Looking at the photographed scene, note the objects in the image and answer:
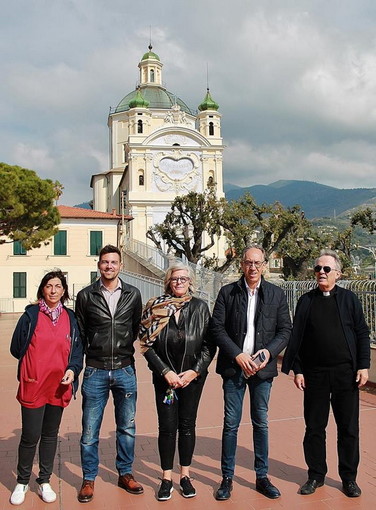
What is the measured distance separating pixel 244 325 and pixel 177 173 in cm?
4856

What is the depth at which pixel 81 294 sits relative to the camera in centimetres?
416

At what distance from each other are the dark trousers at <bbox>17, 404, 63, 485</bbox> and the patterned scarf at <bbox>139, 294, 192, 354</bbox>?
3.04 feet

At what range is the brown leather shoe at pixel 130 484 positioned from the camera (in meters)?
4.09

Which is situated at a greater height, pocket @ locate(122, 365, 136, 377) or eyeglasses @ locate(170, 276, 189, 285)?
eyeglasses @ locate(170, 276, 189, 285)

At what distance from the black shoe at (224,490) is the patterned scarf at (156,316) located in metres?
1.23

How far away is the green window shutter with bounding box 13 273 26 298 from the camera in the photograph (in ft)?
118

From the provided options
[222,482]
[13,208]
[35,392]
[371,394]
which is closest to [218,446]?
[222,482]

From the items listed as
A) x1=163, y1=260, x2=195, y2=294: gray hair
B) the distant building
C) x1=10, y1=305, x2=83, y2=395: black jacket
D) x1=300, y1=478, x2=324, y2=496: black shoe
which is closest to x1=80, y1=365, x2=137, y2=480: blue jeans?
x1=10, y1=305, x2=83, y2=395: black jacket

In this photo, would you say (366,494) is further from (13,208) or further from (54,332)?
(13,208)

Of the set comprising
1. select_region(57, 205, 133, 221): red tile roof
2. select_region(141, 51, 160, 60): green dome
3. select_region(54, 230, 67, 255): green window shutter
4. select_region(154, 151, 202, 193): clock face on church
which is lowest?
select_region(54, 230, 67, 255): green window shutter

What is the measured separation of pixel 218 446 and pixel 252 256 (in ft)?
7.61

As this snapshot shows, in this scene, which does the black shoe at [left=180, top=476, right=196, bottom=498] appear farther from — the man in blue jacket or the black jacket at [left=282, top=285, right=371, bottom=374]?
the black jacket at [left=282, top=285, right=371, bottom=374]

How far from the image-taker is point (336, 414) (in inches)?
163

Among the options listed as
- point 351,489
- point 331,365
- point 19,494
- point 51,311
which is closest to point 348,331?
point 331,365
